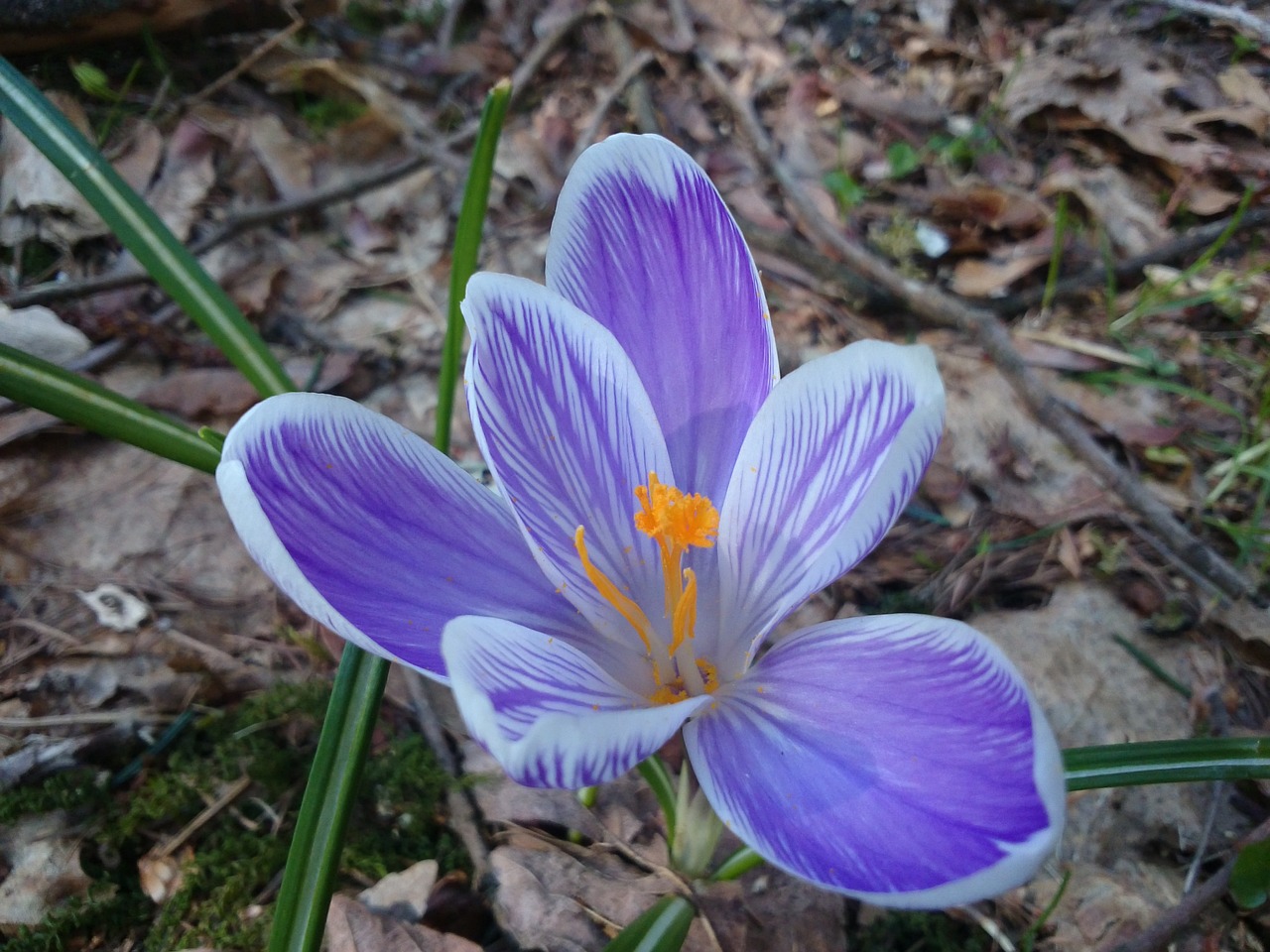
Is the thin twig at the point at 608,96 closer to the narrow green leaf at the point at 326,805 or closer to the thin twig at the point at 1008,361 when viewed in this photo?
the thin twig at the point at 1008,361

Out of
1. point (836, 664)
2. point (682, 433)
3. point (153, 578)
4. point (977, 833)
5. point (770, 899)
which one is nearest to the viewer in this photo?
point (977, 833)

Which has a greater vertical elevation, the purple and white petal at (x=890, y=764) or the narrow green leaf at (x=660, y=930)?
the purple and white petal at (x=890, y=764)

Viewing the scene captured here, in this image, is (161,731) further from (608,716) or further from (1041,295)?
(1041,295)

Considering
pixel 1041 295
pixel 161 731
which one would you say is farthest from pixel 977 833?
pixel 1041 295

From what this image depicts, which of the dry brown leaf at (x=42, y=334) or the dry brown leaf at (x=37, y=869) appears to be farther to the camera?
the dry brown leaf at (x=42, y=334)

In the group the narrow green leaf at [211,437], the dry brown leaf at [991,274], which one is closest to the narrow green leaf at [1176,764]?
the narrow green leaf at [211,437]

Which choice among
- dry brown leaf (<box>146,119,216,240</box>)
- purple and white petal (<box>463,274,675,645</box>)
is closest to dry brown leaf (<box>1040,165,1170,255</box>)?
purple and white petal (<box>463,274,675,645</box>)

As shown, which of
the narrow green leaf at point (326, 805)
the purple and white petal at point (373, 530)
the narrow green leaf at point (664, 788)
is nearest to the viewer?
the purple and white petal at point (373, 530)
